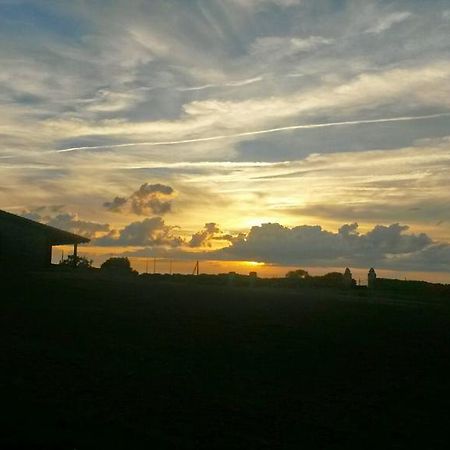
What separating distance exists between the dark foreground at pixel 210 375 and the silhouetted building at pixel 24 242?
12.5 m

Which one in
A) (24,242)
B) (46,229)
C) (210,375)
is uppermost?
(46,229)

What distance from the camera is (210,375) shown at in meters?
16.1

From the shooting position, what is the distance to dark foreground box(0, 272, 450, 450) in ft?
41.3

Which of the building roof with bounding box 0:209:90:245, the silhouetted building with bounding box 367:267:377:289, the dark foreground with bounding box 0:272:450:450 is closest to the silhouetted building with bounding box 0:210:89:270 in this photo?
the building roof with bounding box 0:209:90:245

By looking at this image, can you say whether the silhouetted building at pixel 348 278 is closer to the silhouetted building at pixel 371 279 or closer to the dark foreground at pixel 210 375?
the silhouetted building at pixel 371 279

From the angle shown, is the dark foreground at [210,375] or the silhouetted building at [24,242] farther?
the silhouetted building at [24,242]

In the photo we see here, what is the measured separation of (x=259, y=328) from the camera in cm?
2145

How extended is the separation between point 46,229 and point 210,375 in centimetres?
2490

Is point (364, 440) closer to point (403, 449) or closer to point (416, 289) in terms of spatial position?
point (403, 449)

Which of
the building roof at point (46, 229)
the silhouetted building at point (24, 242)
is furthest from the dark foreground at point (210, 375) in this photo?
the building roof at point (46, 229)

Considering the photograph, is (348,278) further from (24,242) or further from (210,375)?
(210,375)

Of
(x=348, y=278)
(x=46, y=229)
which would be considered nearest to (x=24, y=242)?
(x=46, y=229)

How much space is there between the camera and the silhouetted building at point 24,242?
3716cm

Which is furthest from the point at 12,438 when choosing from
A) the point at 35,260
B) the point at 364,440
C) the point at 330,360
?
the point at 35,260
